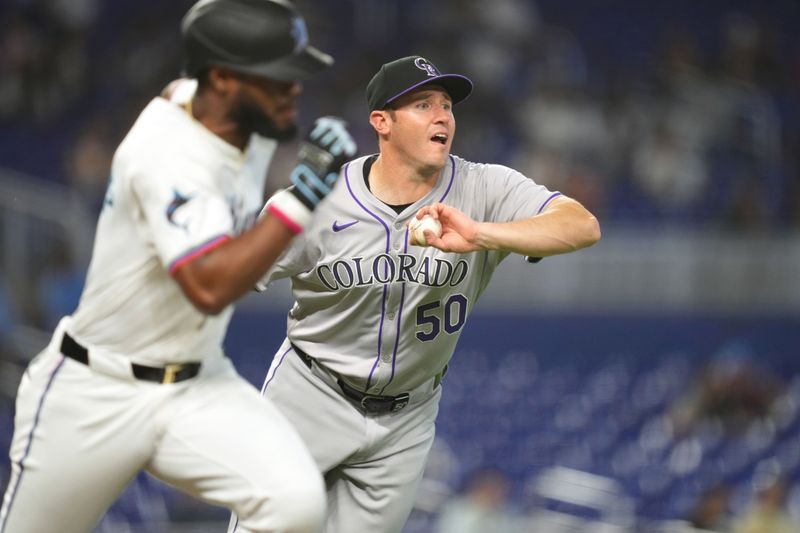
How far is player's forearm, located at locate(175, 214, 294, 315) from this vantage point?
10.5 ft

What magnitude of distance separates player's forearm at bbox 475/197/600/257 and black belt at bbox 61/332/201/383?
105 cm

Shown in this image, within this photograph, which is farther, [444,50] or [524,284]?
[444,50]

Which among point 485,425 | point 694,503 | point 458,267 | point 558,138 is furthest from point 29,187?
point 458,267

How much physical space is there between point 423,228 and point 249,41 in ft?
2.97

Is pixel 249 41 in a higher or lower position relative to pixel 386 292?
higher

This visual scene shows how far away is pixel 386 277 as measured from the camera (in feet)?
14.6

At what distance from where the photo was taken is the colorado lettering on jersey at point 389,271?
14.5 feet

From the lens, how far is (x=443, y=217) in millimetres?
4000

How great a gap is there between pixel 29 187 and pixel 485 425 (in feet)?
15.0

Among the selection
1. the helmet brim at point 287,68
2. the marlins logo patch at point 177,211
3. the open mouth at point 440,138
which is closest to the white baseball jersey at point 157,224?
the marlins logo patch at point 177,211

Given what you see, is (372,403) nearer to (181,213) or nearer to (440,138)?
(440,138)

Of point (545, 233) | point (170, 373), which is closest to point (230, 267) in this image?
point (170, 373)

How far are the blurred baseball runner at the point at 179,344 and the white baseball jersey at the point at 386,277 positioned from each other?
0.92 metres

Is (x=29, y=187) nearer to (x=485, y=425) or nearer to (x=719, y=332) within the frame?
(x=485, y=425)
